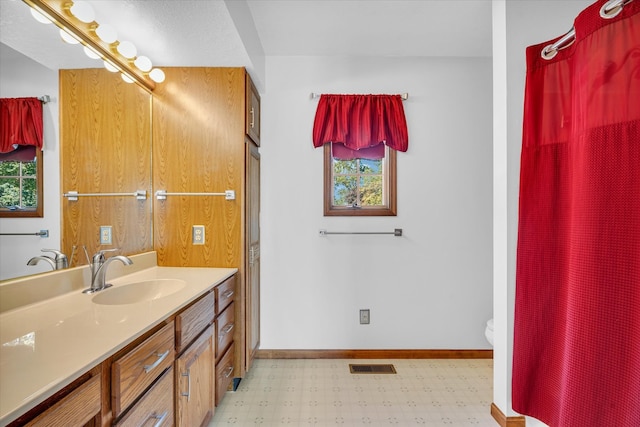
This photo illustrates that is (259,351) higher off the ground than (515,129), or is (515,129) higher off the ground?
(515,129)

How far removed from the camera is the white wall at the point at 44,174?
3.44ft

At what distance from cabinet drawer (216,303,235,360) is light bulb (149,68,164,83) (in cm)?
150

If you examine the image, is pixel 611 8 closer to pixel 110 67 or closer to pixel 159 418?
pixel 159 418

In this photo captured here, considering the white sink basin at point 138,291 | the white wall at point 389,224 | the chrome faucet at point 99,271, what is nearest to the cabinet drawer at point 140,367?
the white sink basin at point 138,291

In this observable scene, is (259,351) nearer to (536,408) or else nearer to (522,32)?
(536,408)

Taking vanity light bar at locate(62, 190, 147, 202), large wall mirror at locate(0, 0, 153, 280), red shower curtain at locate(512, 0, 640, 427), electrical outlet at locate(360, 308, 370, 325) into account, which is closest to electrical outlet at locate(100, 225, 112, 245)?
large wall mirror at locate(0, 0, 153, 280)

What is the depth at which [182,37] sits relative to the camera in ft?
5.32

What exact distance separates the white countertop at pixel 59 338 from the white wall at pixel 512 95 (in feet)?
5.17

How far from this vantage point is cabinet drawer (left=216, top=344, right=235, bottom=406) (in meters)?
1.64

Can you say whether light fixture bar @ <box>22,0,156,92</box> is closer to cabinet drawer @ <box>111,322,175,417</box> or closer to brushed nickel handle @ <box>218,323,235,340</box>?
cabinet drawer @ <box>111,322,175,417</box>

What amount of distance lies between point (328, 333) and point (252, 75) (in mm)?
2026

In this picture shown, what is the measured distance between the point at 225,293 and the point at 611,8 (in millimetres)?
1998

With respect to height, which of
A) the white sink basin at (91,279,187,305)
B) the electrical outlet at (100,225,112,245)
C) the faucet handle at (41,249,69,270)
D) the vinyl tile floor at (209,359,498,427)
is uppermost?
the electrical outlet at (100,225,112,245)

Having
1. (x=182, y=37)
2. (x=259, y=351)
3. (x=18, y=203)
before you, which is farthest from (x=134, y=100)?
(x=259, y=351)
